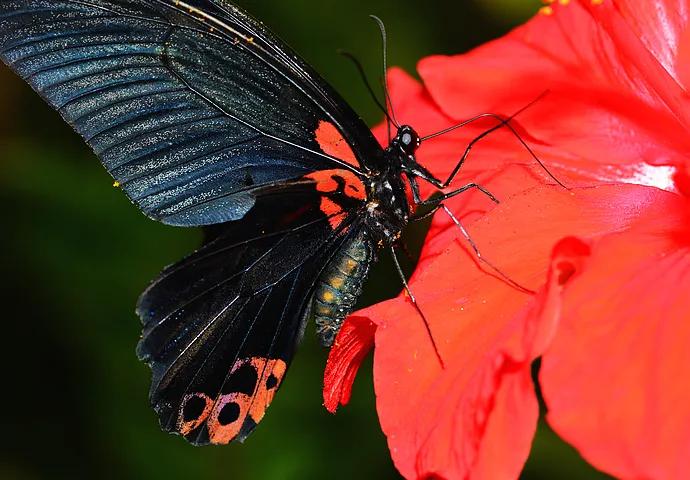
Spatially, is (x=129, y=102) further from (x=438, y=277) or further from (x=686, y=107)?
(x=686, y=107)

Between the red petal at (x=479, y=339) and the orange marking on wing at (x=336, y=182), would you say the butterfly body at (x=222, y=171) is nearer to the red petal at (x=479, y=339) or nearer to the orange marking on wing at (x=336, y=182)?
the orange marking on wing at (x=336, y=182)

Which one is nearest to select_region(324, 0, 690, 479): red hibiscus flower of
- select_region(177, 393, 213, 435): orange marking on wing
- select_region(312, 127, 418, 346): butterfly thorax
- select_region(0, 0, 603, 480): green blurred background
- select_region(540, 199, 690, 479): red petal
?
select_region(540, 199, 690, 479): red petal

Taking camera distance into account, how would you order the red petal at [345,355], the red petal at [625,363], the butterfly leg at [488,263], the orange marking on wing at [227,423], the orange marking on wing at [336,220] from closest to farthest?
the red petal at [625,363], the butterfly leg at [488,263], the red petal at [345,355], the orange marking on wing at [227,423], the orange marking on wing at [336,220]

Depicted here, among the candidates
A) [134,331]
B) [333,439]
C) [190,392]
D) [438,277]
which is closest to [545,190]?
[438,277]

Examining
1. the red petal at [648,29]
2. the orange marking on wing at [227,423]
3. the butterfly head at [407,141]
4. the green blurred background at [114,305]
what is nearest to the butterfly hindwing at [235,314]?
the orange marking on wing at [227,423]

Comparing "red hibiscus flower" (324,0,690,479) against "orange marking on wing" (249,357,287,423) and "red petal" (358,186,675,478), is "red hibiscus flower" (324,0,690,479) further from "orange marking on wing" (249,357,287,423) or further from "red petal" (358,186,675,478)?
"orange marking on wing" (249,357,287,423)
